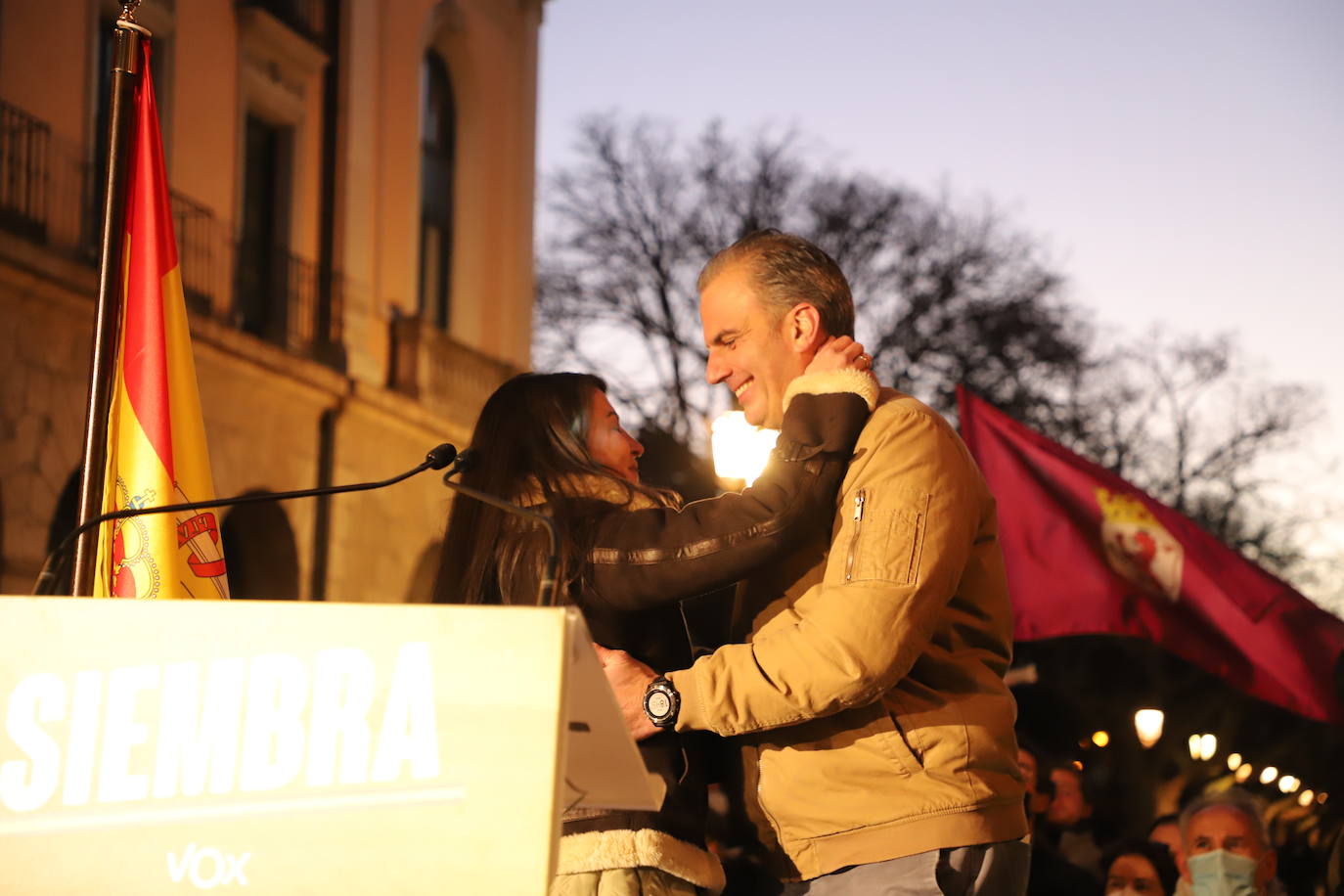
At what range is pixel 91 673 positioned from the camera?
8.02 ft

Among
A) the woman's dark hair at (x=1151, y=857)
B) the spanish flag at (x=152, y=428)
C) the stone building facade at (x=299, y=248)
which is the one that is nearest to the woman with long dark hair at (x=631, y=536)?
the spanish flag at (x=152, y=428)

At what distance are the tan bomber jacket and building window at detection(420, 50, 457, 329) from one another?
18.7m

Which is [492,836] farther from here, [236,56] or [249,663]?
[236,56]

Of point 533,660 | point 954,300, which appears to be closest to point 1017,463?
point 533,660

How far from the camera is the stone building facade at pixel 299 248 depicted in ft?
46.8

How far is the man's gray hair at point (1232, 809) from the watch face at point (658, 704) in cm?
479

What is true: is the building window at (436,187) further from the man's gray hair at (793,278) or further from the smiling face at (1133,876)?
the man's gray hair at (793,278)

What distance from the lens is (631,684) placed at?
333 centimetres

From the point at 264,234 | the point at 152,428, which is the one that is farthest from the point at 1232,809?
the point at 264,234

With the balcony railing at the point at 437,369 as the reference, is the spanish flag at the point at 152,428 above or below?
below

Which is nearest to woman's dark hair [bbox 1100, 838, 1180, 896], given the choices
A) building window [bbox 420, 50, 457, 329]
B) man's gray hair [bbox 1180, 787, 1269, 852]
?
man's gray hair [bbox 1180, 787, 1269, 852]

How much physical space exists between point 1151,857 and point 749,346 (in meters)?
4.66

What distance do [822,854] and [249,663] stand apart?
1.32 metres

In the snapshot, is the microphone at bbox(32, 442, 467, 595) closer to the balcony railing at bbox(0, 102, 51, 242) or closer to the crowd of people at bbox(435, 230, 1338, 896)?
the crowd of people at bbox(435, 230, 1338, 896)
